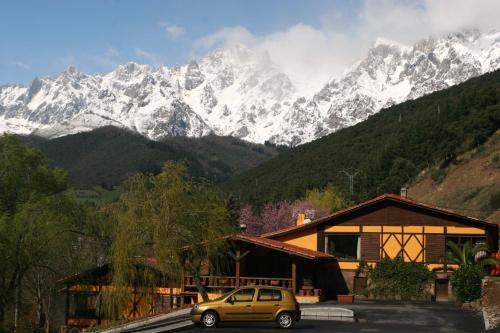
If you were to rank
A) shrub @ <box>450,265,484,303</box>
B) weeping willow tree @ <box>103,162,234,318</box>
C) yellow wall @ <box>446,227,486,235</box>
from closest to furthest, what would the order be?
weeping willow tree @ <box>103,162,234,318</box>, shrub @ <box>450,265,484,303</box>, yellow wall @ <box>446,227,486,235</box>

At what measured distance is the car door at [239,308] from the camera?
93.2 ft

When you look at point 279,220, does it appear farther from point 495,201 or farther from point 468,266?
point 468,266

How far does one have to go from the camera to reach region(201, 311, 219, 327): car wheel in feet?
93.2

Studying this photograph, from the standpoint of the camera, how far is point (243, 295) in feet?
94.4

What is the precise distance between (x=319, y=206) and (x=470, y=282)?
5780 cm

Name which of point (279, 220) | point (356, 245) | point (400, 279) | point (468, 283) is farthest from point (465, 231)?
point (279, 220)

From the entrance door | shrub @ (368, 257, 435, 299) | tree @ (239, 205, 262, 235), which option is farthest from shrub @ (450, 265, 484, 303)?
tree @ (239, 205, 262, 235)

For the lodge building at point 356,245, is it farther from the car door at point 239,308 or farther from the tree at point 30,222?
the car door at point 239,308

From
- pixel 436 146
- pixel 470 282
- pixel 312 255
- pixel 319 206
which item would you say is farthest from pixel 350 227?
pixel 436 146

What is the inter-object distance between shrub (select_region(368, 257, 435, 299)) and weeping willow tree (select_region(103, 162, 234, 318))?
1149cm

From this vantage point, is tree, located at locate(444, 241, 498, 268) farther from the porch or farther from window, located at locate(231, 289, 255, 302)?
window, located at locate(231, 289, 255, 302)

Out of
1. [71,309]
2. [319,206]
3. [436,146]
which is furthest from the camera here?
[436,146]

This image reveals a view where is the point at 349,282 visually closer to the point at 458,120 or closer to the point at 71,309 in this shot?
the point at 71,309

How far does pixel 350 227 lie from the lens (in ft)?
157
